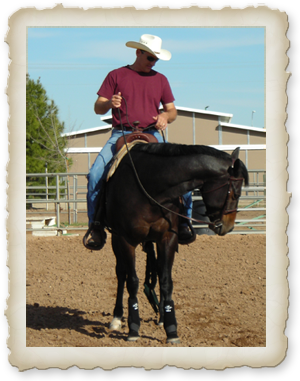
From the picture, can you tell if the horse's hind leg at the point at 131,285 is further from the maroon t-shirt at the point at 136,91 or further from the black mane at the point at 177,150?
the maroon t-shirt at the point at 136,91

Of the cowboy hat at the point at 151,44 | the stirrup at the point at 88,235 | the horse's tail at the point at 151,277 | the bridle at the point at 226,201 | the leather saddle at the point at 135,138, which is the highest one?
the cowboy hat at the point at 151,44

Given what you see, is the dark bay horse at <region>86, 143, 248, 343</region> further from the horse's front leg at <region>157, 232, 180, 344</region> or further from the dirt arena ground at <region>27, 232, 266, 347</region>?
the dirt arena ground at <region>27, 232, 266, 347</region>

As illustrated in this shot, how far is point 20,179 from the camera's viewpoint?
3916 mm

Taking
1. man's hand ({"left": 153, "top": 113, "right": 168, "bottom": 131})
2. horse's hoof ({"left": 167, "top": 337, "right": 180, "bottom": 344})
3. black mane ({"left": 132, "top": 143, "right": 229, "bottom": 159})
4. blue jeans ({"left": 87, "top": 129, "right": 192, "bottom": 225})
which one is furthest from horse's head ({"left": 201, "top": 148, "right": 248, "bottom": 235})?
horse's hoof ({"left": 167, "top": 337, "right": 180, "bottom": 344})

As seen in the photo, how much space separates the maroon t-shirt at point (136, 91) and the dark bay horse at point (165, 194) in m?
0.52

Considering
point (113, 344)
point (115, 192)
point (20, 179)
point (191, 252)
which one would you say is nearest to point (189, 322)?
point (113, 344)

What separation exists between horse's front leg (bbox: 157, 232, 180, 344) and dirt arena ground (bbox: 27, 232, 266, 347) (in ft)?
0.68

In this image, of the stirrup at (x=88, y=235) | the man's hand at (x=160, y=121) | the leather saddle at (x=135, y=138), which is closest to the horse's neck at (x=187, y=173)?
the leather saddle at (x=135, y=138)

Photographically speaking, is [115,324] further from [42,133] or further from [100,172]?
[42,133]

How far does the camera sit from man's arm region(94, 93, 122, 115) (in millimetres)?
4500

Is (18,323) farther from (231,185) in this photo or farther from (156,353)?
(231,185)

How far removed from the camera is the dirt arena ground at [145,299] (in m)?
4.80

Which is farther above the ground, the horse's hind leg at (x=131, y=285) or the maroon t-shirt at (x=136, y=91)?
the maroon t-shirt at (x=136, y=91)

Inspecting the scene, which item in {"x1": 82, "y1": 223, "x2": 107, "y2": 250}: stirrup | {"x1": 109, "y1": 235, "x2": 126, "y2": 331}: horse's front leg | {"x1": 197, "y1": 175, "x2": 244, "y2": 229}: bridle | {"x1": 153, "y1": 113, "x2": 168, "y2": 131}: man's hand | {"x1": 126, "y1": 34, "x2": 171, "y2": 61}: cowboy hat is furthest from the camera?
{"x1": 109, "y1": 235, "x2": 126, "y2": 331}: horse's front leg
